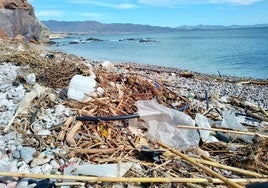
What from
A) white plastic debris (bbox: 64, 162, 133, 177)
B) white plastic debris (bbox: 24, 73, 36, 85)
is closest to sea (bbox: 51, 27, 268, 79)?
white plastic debris (bbox: 24, 73, 36, 85)

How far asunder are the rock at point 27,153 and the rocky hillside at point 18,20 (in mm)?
24027

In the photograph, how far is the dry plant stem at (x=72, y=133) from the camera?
165 inches

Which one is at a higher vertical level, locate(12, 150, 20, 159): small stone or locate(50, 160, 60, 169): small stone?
locate(12, 150, 20, 159): small stone

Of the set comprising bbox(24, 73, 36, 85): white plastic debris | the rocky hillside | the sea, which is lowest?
the sea

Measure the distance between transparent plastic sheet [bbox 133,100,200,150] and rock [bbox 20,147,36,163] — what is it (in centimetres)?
165

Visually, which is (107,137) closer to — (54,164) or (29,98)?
(54,164)

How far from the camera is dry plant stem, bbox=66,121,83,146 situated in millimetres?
4202

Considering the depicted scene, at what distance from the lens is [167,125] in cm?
477

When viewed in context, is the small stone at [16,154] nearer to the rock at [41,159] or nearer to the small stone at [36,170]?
the rock at [41,159]

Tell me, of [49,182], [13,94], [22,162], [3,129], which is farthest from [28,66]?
[49,182]

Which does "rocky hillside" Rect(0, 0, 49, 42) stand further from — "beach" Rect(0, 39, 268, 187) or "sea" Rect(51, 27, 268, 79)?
"beach" Rect(0, 39, 268, 187)

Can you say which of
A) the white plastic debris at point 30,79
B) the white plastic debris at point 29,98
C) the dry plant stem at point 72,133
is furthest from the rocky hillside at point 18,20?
the dry plant stem at point 72,133

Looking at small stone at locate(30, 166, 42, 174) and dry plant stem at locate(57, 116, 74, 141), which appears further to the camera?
dry plant stem at locate(57, 116, 74, 141)

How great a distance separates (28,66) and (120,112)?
368cm
